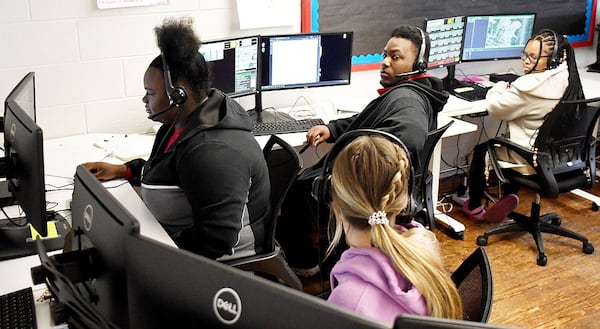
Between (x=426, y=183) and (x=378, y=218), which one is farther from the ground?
(x=378, y=218)

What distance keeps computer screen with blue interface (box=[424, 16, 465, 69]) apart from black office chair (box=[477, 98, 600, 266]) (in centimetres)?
66

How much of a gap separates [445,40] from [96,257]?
3009mm

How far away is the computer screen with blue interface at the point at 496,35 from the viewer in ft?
13.0

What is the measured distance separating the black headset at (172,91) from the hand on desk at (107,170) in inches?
21.4

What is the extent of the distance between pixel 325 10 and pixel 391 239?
2413 mm

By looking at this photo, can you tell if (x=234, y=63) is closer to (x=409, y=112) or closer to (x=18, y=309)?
(x=409, y=112)

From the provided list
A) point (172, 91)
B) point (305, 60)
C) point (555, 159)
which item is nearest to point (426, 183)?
point (555, 159)

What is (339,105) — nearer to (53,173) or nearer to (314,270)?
(314,270)

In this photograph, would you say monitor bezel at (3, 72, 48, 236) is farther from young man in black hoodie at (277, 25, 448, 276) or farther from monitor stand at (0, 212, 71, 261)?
young man in black hoodie at (277, 25, 448, 276)

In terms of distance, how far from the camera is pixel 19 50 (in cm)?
289

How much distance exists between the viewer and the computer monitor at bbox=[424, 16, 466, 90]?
3.72 meters

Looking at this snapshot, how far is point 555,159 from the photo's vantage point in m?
3.30

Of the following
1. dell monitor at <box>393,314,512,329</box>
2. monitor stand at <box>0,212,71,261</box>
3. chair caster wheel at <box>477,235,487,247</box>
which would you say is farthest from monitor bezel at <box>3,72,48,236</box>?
chair caster wheel at <box>477,235,487,247</box>

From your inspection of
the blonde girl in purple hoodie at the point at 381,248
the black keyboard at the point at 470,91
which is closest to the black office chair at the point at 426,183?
the black keyboard at the point at 470,91
